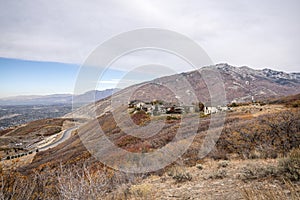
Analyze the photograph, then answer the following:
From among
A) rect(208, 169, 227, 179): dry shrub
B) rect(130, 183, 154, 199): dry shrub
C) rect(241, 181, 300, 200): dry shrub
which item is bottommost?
rect(130, 183, 154, 199): dry shrub

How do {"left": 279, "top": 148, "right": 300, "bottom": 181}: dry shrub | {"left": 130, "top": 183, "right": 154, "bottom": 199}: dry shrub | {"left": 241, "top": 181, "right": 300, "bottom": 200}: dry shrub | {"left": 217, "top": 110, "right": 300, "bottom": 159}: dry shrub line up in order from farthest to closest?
{"left": 217, "top": 110, "right": 300, "bottom": 159}: dry shrub
{"left": 130, "top": 183, "right": 154, "bottom": 199}: dry shrub
{"left": 279, "top": 148, "right": 300, "bottom": 181}: dry shrub
{"left": 241, "top": 181, "right": 300, "bottom": 200}: dry shrub

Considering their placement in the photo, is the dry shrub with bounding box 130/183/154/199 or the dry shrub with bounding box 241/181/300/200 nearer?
the dry shrub with bounding box 241/181/300/200

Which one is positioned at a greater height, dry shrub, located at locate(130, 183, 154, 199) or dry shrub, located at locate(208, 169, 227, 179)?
dry shrub, located at locate(208, 169, 227, 179)

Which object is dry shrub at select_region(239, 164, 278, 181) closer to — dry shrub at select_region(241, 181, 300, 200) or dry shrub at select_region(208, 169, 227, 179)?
dry shrub at select_region(208, 169, 227, 179)

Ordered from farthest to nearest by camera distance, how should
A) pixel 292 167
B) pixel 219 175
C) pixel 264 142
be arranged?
pixel 264 142
pixel 219 175
pixel 292 167

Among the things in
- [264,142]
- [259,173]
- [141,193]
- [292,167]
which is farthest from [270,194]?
[264,142]

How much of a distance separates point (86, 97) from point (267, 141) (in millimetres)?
8509

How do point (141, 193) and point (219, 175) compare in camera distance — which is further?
point (219, 175)

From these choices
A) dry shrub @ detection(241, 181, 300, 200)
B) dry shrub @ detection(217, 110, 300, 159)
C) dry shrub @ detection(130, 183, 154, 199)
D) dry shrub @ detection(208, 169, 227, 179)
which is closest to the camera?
dry shrub @ detection(241, 181, 300, 200)

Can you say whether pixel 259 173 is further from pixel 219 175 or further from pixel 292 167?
pixel 219 175

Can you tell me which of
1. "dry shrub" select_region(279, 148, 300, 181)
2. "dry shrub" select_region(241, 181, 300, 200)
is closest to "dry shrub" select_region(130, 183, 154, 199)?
"dry shrub" select_region(241, 181, 300, 200)

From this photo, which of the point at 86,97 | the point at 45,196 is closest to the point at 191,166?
the point at 45,196

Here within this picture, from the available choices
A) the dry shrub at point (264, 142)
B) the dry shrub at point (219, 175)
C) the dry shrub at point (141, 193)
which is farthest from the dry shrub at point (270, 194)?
the dry shrub at point (264, 142)

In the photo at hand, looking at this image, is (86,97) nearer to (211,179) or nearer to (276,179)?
(211,179)
